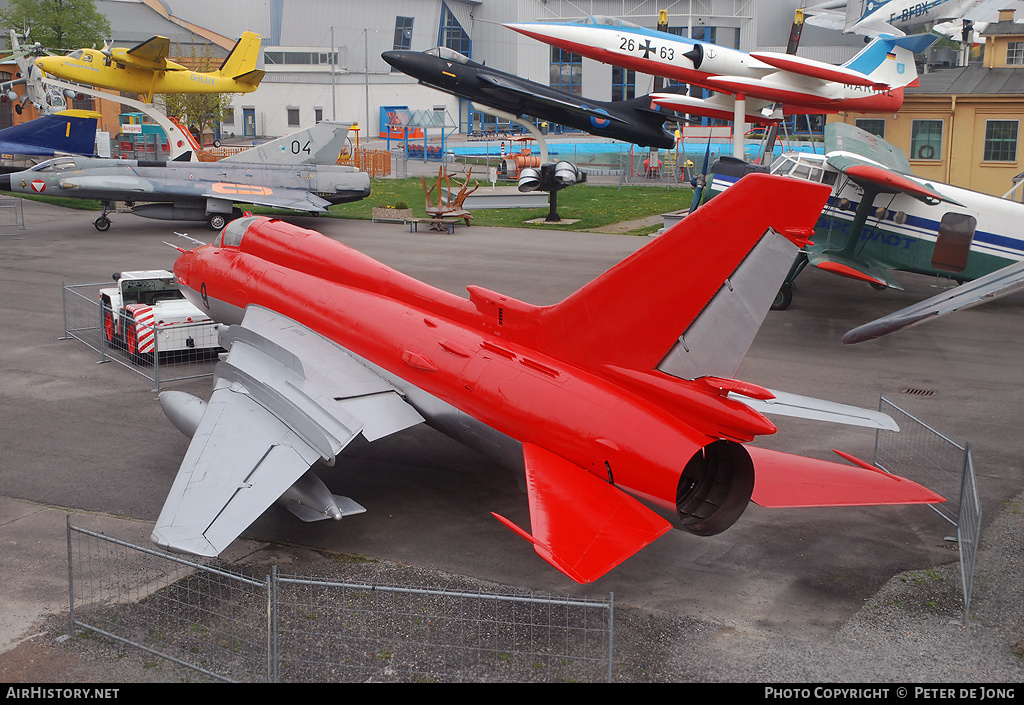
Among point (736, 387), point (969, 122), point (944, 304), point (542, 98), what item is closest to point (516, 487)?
point (736, 387)

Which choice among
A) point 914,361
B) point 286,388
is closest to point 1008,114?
point 914,361

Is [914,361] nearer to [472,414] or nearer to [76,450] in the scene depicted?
[472,414]

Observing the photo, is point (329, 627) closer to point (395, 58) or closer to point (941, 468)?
point (941, 468)

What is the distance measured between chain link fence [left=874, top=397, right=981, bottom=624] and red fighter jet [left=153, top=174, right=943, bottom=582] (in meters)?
0.66

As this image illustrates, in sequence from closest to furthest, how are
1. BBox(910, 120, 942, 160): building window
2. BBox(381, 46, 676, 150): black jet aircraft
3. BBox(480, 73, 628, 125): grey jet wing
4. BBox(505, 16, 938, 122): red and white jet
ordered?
BBox(505, 16, 938, 122): red and white jet < BBox(480, 73, 628, 125): grey jet wing < BBox(381, 46, 676, 150): black jet aircraft < BBox(910, 120, 942, 160): building window

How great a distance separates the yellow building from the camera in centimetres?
3356

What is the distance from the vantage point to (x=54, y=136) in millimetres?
38531

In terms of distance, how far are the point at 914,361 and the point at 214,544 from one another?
1502 cm

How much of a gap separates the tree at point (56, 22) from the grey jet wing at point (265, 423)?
5508 cm

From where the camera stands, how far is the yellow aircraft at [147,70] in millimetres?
34750

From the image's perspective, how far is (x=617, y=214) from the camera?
38938mm

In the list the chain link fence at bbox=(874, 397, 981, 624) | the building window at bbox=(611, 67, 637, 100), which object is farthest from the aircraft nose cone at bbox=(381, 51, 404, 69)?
the building window at bbox=(611, 67, 637, 100)

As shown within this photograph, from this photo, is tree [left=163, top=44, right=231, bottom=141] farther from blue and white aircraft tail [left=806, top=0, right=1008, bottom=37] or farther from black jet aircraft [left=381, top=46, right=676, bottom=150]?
blue and white aircraft tail [left=806, top=0, right=1008, bottom=37]

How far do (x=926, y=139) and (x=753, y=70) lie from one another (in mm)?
10086
